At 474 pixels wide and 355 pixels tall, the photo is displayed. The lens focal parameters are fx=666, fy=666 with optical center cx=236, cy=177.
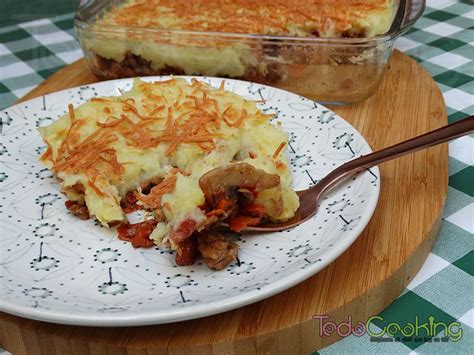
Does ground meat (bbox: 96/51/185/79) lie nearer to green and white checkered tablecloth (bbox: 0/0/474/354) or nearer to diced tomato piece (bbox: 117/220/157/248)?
green and white checkered tablecloth (bbox: 0/0/474/354)

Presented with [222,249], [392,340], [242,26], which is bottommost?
[392,340]

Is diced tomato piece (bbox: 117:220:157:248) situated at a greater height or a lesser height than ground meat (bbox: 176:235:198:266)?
lesser

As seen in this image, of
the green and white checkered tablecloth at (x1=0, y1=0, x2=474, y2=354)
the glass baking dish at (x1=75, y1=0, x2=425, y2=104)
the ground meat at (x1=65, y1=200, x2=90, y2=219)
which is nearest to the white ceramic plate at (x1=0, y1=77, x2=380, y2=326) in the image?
the ground meat at (x1=65, y1=200, x2=90, y2=219)

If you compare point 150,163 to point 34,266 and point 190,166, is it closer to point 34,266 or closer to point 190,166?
point 190,166

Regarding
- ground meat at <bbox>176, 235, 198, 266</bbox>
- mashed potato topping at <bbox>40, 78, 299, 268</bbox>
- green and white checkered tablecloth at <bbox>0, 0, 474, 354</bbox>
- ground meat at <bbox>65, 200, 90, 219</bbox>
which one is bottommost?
green and white checkered tablecloth at <bbox>0, 0, 474, 354</bbox>

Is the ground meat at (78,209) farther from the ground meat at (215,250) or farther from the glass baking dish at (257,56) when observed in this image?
the glass baking dish at (257,56)

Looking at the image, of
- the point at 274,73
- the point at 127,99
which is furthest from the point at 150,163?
the point at 274,73
